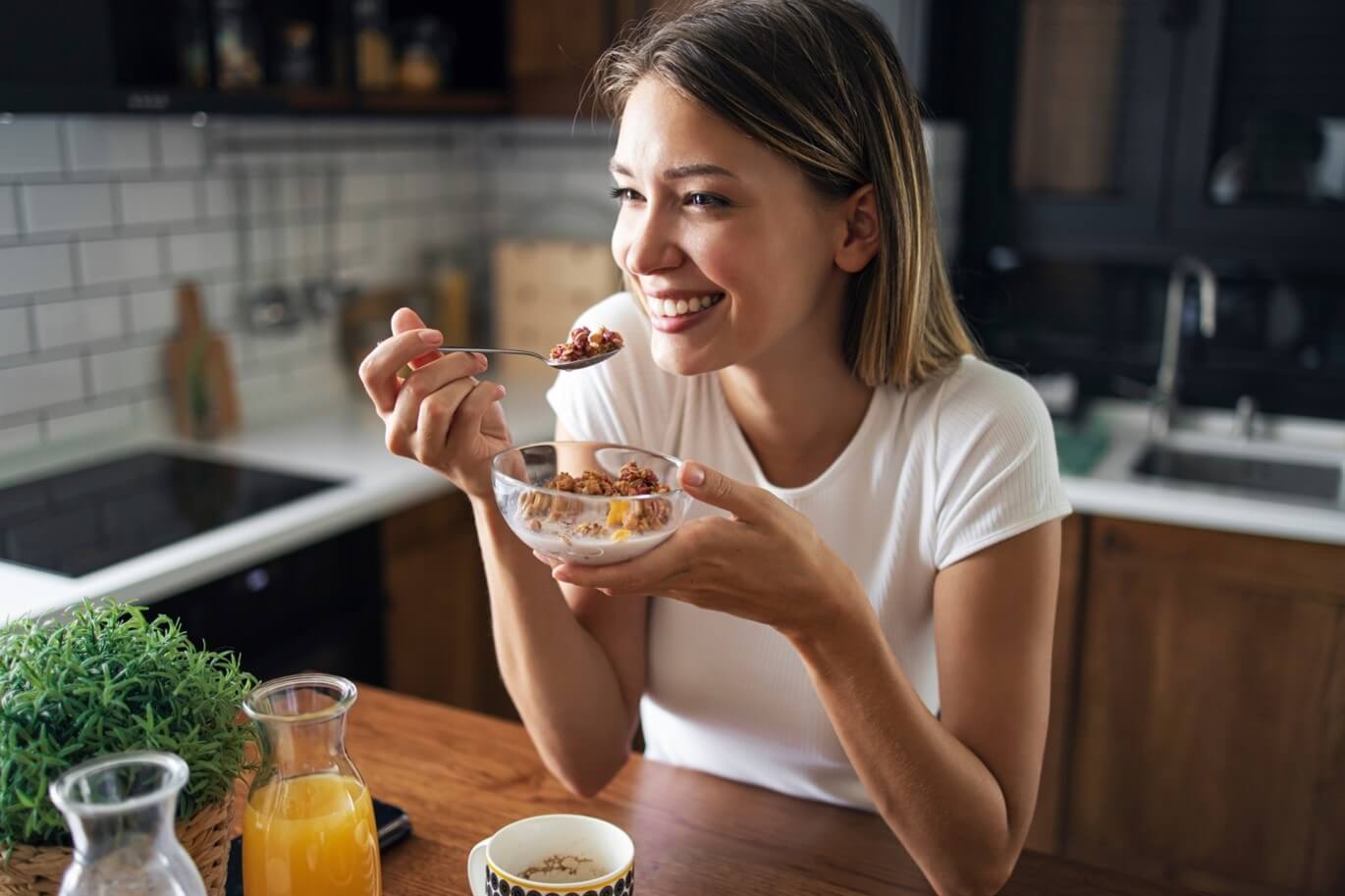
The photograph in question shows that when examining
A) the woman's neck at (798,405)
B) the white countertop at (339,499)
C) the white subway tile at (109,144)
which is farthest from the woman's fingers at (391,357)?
the white subway tile at (109,144)

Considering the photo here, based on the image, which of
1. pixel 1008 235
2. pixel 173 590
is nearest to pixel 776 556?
pixel 173 590

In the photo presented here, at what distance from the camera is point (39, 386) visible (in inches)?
94.3

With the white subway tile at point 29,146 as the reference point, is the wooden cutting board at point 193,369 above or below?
below

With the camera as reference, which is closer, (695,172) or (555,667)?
(695,172)

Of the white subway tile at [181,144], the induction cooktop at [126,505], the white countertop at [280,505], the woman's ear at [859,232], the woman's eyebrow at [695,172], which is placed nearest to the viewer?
the woman's eyebrow at [695,172]

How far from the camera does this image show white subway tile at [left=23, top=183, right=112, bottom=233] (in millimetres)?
2328

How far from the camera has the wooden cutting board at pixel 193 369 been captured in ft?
8.72

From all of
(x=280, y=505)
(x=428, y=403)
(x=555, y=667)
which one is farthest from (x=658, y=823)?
(x=280, y=505)

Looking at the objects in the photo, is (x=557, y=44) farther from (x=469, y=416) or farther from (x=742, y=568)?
(x=742, y=568)

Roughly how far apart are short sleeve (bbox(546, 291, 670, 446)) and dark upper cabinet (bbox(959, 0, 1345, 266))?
1.92m

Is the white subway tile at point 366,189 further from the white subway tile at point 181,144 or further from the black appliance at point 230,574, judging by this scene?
the black appliance at point 230,574

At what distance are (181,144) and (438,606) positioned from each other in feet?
3.69

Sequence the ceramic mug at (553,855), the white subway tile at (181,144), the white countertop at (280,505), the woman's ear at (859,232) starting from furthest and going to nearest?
the white subway tile at (181,144) < the white countertop at (280,505) < the woman's ear at (859,232) < the ceramic mug at (553,855)

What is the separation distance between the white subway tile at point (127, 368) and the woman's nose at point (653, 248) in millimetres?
1691
